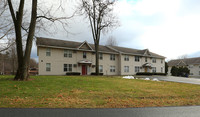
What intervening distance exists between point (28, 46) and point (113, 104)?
9.68 metres

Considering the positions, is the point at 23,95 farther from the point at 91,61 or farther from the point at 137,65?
the point at 137,65

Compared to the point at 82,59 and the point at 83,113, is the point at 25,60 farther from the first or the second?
the point at 82,59

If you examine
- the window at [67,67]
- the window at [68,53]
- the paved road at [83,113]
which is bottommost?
the paved road at [83,113]

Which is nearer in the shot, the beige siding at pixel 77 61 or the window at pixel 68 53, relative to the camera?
the beige siding at pixel 77 61

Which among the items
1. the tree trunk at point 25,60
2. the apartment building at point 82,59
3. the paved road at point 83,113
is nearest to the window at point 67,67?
the apartment building at point 82,59

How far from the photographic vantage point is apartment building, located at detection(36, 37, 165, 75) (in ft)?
76.2

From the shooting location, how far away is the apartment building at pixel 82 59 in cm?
2322

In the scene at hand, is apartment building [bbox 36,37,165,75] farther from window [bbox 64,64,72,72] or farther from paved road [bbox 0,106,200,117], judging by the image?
paved road [bbox 0,106,200,117]

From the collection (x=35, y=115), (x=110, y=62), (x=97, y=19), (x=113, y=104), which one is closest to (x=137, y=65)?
(x=110, y=62)

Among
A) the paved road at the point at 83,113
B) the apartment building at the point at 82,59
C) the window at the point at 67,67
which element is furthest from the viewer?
the window at the point at 67,67

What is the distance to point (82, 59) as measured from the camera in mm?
26844

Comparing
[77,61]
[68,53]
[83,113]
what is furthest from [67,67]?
[83,113]

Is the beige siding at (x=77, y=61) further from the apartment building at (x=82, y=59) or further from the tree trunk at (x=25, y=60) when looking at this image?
the tree trunk at (x=25, y=60)

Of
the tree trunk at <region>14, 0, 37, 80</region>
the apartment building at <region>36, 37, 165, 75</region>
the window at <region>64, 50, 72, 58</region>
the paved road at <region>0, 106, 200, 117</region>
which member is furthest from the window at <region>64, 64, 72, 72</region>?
the paved road at <region>0, 106, 200, 117</region>
